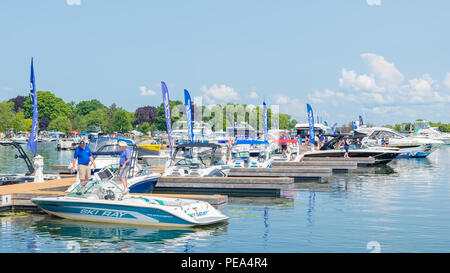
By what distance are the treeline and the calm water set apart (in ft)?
328

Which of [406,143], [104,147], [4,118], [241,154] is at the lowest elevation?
[241,154]

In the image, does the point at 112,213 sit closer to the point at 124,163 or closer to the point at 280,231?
the point at 124,163

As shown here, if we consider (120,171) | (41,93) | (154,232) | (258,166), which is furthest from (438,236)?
(41,93)

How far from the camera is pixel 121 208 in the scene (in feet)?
48.3

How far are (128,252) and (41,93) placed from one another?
151 m

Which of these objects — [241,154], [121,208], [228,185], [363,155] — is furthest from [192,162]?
[363,155]

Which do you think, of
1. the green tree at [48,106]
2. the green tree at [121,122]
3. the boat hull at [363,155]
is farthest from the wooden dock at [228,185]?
the green tree at [48,106]

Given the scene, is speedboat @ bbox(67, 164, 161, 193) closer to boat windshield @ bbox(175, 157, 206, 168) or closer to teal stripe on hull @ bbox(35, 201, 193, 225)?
teal stripe on hull @ bbox(35, 201, 193, 225)

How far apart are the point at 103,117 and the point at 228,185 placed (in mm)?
147657

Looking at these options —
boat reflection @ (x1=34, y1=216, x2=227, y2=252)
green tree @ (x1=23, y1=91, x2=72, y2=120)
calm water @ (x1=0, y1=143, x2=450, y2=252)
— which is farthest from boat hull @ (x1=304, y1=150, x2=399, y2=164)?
green tree @ (x1=23, y1=91, x2=72, y2=120)

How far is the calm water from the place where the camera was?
12664mm

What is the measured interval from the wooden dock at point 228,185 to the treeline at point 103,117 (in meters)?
97.3

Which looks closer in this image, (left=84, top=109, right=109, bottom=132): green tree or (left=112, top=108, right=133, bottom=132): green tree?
(left=112, top=108, right=133, bottom=132): green tree
